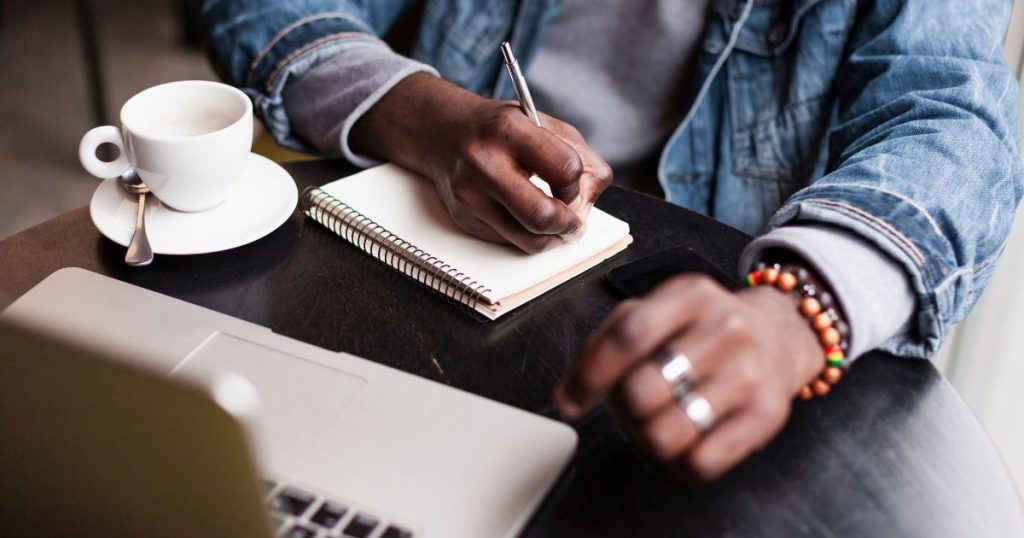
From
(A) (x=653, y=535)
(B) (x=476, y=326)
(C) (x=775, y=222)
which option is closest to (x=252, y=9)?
(B) (x=476, y=326)

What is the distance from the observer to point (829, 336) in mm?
546

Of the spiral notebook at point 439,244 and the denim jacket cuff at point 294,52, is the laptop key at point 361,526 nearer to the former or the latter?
the spiral notebook at point 439,244

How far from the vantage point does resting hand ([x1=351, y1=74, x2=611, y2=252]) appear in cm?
67

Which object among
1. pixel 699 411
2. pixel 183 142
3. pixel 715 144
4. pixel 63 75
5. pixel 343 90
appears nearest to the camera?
pixel 699 411

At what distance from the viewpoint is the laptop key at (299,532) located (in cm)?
43

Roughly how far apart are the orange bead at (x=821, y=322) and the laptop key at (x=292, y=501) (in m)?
0.33

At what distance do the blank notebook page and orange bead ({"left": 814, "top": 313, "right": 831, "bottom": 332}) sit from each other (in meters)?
0.21

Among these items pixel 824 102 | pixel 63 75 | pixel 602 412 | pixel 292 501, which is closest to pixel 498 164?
pixel 602 412

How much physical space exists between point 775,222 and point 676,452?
0.30m

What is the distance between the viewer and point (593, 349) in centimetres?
43

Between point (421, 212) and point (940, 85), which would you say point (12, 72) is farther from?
point (940, 85)

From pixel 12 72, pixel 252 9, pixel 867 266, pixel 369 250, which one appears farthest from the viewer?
pixel 12 72

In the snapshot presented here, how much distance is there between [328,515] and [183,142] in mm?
356

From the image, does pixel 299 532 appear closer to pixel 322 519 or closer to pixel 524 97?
A: pixel 322 519
